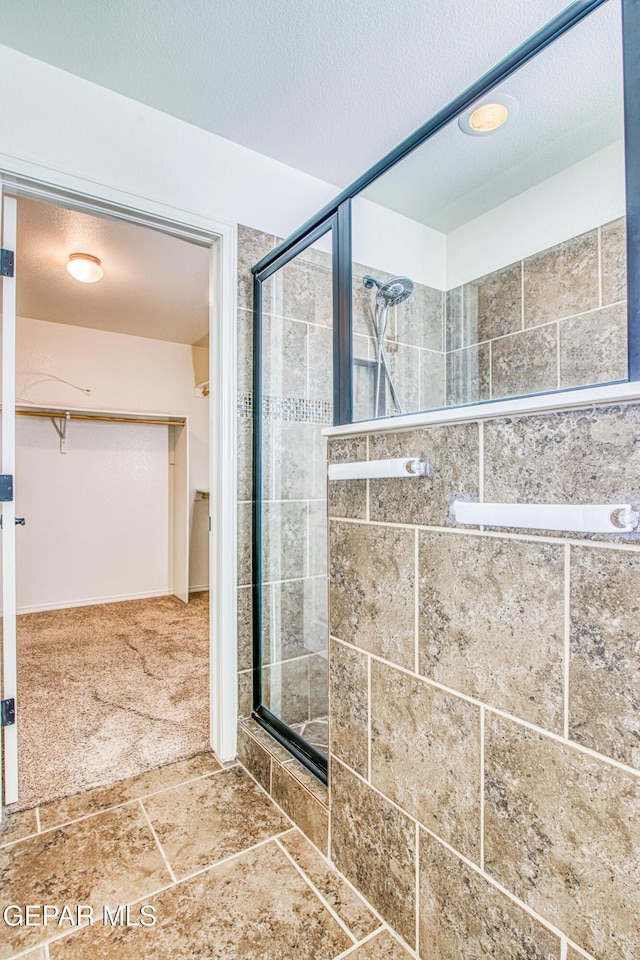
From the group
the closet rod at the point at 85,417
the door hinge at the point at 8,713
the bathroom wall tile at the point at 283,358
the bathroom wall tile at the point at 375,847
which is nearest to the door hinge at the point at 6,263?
the bathroom wall tile at the point at 283,358

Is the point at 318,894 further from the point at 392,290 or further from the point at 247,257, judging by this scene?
the point at 247,257

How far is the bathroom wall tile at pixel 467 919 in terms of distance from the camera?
0.83 metres

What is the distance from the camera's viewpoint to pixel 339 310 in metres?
1.43

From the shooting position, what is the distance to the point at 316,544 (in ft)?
6.13

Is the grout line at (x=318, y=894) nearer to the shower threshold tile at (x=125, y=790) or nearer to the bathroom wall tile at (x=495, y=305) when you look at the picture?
the shower threshold tile at (x=125, y=790)

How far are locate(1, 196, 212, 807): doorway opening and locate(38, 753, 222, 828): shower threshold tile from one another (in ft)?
0.48

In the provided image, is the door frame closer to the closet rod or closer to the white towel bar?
the white towel bar

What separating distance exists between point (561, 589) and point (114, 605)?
419 centimetres

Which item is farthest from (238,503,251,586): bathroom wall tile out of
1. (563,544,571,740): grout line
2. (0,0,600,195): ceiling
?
(0,0,600,195): ceiling

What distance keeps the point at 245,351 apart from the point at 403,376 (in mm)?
717

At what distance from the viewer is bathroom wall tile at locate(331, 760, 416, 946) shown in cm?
108

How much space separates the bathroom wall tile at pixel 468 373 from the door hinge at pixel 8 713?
65.2 inches

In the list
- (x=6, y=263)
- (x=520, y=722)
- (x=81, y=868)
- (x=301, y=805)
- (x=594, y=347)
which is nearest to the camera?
(x=520, y=722)

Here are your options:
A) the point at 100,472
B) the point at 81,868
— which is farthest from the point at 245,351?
the point at 100,472
